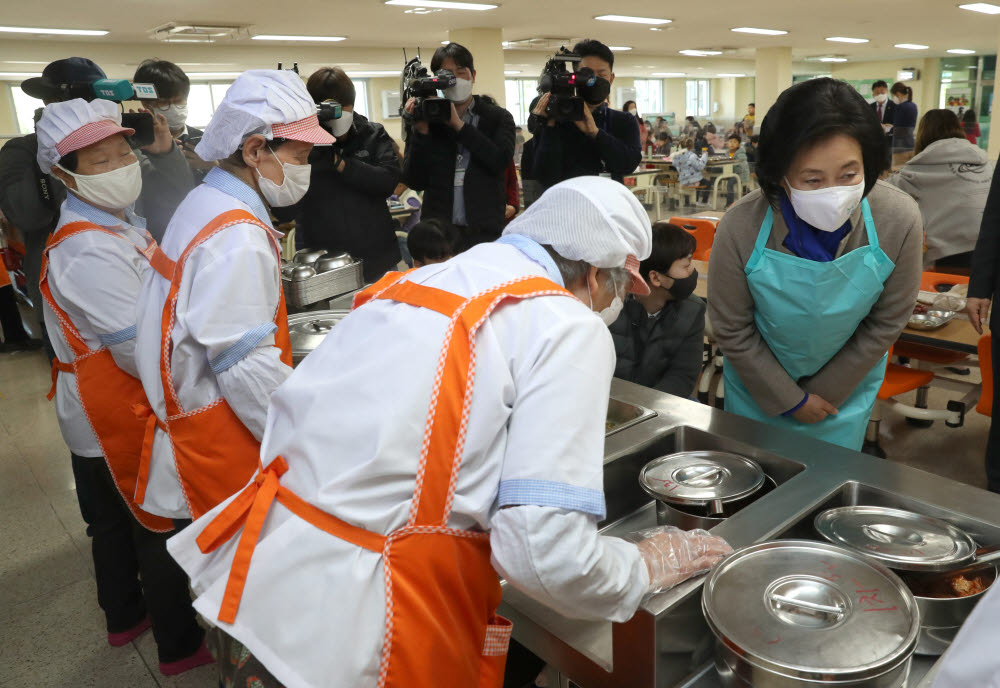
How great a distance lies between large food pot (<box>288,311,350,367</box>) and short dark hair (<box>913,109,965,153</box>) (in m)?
3.53

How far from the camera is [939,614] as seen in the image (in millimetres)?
979

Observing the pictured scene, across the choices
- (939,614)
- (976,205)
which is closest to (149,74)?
(939,614)

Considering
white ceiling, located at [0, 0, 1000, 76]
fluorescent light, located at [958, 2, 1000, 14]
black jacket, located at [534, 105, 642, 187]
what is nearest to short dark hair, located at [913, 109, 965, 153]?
black jacket, located at [534, 105, 642, 187]

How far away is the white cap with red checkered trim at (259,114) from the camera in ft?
4.86

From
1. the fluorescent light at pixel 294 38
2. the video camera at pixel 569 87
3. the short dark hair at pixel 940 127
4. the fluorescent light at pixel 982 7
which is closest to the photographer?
the video camera at pixel 569 87

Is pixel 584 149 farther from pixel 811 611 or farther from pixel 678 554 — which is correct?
pixel 811 611

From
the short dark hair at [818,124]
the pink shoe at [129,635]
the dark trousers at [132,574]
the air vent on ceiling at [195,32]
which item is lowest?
the pink shoe at [129,635]

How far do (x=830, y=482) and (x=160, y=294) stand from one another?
134 centimetres

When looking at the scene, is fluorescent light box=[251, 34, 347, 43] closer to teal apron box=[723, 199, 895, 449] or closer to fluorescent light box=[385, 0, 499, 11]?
fluorescent light box=[385, 0, 499, 11]

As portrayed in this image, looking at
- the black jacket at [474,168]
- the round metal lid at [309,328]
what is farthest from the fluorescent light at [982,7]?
the round metal lid at [309,328]

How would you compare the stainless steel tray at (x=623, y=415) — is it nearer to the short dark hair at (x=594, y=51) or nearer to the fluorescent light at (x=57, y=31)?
the short dark hair at (x=594, y=51)

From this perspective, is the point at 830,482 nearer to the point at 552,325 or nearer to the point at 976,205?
the point at 552,325

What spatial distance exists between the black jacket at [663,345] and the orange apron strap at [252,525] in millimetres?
1564

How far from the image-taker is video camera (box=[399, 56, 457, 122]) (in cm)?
287
